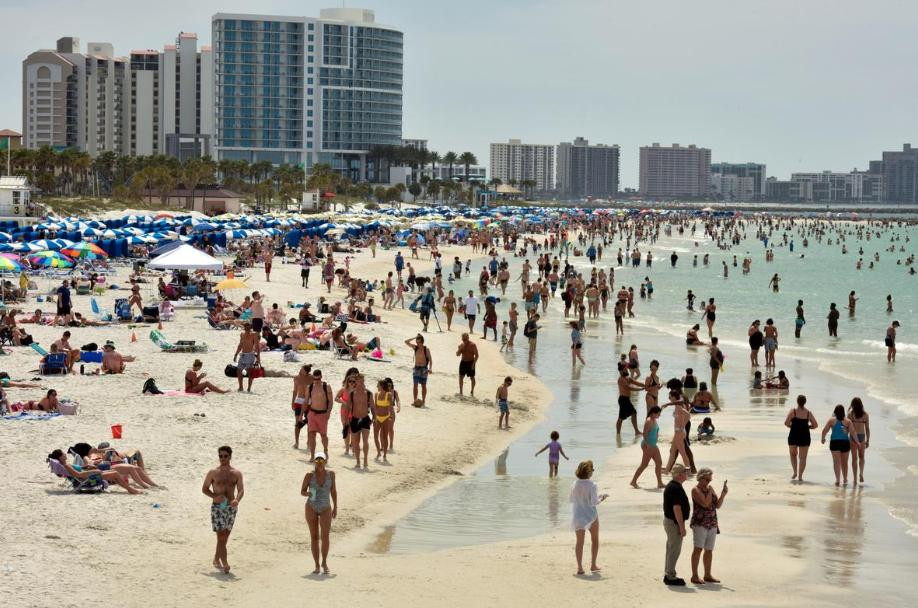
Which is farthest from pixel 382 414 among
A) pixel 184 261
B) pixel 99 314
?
pixel 184 261

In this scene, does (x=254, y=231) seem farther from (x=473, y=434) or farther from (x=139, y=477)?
(x=139, y=477)

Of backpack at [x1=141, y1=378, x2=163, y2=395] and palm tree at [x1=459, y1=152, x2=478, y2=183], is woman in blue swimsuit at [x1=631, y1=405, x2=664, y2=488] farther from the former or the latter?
palm tree at [x1=459, y1=152, x2=478, y2=183]

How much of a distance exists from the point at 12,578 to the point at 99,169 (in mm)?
106453

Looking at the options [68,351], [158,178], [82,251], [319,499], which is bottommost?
[319,499]

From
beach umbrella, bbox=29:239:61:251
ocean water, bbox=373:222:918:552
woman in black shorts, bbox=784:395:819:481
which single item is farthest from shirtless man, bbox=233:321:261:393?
beach umbrella, bbox=29:239:61:251

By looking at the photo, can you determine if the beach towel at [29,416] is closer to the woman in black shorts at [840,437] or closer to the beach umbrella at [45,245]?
the woman in black shorts at [840,437]

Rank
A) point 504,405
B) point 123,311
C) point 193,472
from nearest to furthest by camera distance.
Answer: point 193,472, point 504,405, point 123,311

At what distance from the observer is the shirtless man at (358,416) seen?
14.6 meters

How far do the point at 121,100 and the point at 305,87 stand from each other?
80.4ft

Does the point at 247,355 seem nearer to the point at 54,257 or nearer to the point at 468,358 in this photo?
the point at 468,358

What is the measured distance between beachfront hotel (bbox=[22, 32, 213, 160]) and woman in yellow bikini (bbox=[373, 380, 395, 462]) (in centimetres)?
14767

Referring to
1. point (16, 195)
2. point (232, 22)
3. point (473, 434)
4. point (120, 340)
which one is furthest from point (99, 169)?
point (473, 434)

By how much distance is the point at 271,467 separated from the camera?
46.2ft

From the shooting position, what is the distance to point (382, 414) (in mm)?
15289
